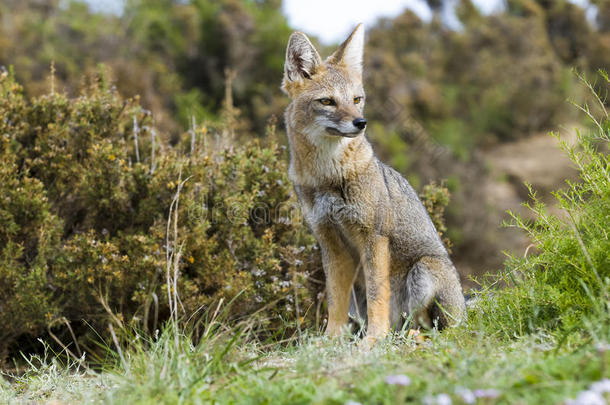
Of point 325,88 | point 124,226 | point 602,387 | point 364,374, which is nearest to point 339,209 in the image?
point 325,88

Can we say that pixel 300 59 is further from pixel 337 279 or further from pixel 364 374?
pixel 364 374

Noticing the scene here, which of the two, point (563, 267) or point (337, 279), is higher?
point (563, 267)

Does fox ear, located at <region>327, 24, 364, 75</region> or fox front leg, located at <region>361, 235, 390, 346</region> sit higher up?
fox ear, located at <region>327, 24, 364, 75</region>

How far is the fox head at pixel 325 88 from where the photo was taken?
178 inches

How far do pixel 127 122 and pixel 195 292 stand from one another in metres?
2.02

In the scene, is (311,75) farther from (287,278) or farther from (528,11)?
(528,11)

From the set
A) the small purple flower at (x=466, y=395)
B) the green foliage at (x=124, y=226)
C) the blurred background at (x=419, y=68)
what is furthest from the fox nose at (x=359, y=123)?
the blurred background at (x=419, y=68)

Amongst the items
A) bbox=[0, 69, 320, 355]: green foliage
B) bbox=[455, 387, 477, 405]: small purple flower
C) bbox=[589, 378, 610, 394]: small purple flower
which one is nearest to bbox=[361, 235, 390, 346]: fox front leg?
bbox=[0, 69, 320, 355]: green foliage

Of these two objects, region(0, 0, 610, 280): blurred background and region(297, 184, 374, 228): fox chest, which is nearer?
region(297, 184, 374, 228): fox chest

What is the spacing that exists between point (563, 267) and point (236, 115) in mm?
4109

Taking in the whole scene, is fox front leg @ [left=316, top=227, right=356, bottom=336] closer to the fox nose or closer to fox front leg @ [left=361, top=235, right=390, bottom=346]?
fox front leg @ [left=361, top=235, right=390, bottom=346]

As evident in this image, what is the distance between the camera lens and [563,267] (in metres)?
3.81

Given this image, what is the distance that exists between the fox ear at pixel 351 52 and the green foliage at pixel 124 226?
4.03 feet

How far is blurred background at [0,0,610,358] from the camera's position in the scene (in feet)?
17.5
